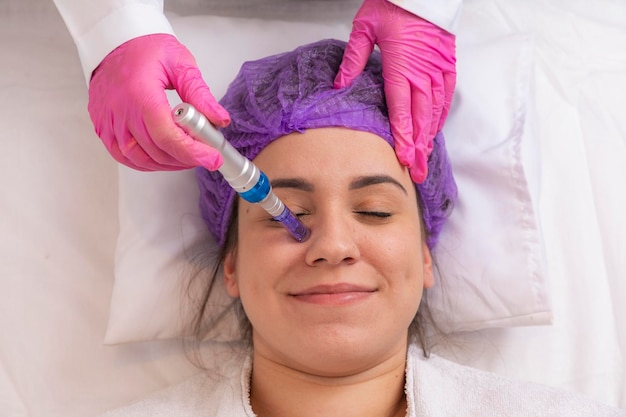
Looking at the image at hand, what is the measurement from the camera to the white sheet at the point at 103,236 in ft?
5.42

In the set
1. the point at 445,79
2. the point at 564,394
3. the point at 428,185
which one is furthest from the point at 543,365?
the point at 445,79

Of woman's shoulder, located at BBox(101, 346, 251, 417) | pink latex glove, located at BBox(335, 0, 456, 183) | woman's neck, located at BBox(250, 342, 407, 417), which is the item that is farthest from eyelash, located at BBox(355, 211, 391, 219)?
woman's shoulder, located at BBox(101, 346, 251, 417)

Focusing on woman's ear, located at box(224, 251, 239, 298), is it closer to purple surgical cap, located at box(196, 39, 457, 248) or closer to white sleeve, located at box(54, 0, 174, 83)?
purple surgical cap, located at box(196, 39, 457, 248)

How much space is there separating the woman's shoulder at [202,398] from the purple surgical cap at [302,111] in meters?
0.27

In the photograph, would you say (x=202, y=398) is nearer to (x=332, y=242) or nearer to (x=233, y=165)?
(x=332, y=242)

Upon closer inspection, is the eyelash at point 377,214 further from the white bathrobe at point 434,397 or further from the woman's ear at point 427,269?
the white bathrobe at point 434,397

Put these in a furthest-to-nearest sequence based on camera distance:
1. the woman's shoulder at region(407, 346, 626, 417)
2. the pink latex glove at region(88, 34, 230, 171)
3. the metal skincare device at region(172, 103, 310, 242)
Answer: the woman's shoulder at region(407, 346, 626, 417) → the pink latex glove at region(88, 34, 230, 171) → the metal skincare device at region(172, 103, 310, 242)

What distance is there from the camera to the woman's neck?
1.43 metres

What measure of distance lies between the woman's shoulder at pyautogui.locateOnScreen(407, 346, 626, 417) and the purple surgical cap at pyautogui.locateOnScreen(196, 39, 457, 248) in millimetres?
305

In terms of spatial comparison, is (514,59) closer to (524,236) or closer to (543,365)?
(524,236)

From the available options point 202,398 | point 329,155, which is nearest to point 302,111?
point 329,155

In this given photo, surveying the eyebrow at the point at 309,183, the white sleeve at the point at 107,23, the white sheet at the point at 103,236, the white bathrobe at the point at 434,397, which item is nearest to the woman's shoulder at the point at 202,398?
the white bathrobe at the point at 434,397

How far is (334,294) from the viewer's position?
4.39ft

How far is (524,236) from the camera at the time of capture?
5.39ft
